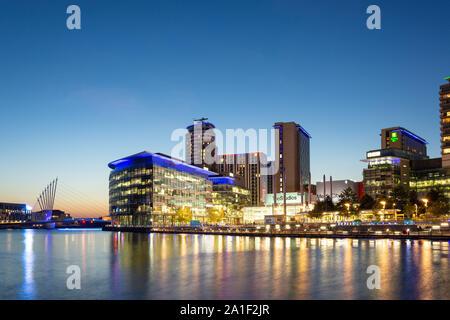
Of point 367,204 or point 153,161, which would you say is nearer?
point 367,204

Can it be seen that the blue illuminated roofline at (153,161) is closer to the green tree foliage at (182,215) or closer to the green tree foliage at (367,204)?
the green tree foliage at (182,215)

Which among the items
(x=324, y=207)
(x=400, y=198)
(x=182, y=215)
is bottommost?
(x=182, y=215)

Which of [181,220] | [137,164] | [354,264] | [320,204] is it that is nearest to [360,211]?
[320,204]

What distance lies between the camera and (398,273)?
114 ft

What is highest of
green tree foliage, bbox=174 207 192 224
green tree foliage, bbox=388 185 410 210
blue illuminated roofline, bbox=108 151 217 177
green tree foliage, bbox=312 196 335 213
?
blue illuminated roofline, bbox=108 151 217 177

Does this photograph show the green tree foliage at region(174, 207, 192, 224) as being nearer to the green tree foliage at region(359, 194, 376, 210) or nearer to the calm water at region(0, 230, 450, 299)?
the green tree foliage at region(359, 194, 376, 210)

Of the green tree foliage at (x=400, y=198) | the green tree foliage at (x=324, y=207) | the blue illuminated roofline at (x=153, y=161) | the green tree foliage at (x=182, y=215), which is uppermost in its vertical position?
the blue illuminated roofline at (x=153, y=161)

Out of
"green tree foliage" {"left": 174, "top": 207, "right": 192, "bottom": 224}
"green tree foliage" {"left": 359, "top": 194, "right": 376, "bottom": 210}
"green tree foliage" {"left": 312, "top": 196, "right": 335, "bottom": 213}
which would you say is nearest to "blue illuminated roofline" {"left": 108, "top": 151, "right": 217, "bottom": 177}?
"green tree foliage" {"left": 174, "top": 207, "right": 192, "bottom": 224}

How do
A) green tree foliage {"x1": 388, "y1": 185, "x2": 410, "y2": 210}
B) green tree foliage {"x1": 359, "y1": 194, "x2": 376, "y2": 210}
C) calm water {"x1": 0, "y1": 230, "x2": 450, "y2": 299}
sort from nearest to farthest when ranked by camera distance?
calm water {"x1": 0, "y1": 230, "x2": 450, "y2": 299}
green tree foliage {"x1": 388, "y1": 185, "x2": 410, "y2": 210}
green tree foliage {"x1": 359, "y1": 194, "x2": 376, "y2": 210}

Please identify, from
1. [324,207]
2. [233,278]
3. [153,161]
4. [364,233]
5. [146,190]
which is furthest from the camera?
[146,190]

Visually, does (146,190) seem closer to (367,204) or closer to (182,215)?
(182,215)

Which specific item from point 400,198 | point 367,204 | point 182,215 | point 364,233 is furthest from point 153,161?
point 364,233

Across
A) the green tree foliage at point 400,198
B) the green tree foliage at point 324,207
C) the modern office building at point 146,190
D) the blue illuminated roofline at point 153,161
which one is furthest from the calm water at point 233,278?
the blue illuminated roofline at point 153,161
